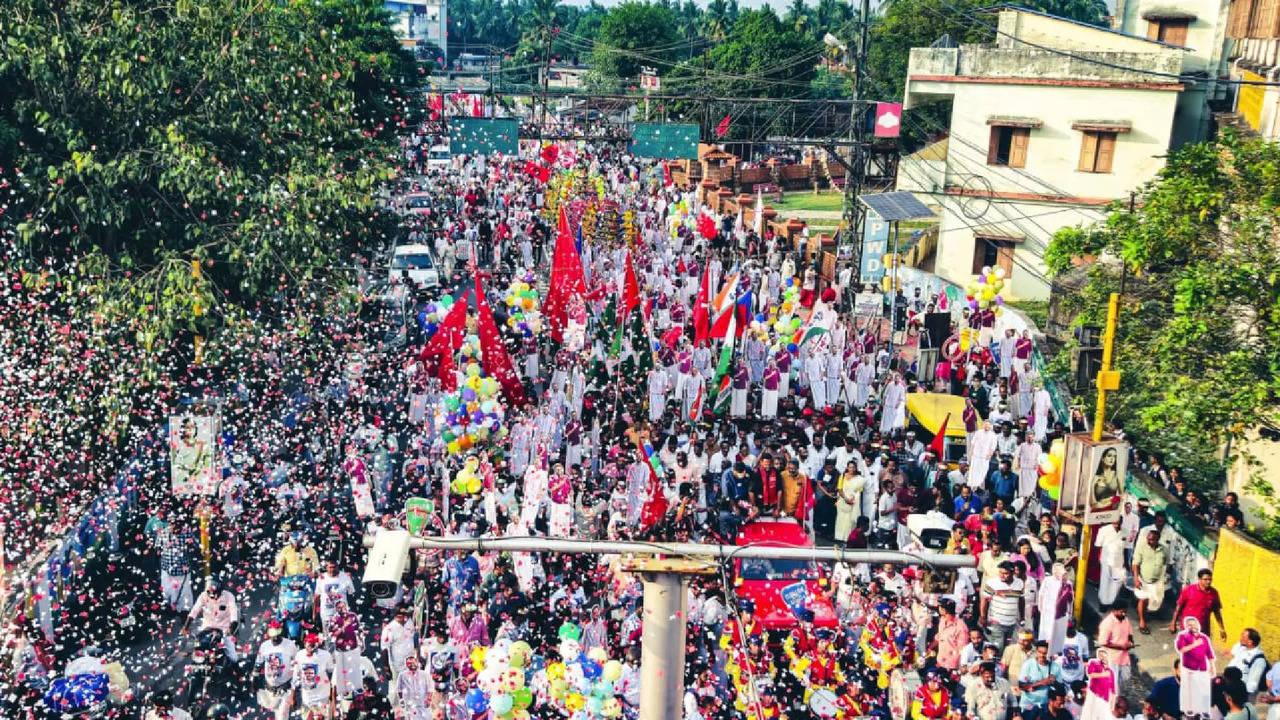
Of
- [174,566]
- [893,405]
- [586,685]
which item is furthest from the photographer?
[893,405]

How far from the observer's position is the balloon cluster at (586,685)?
27.4ft

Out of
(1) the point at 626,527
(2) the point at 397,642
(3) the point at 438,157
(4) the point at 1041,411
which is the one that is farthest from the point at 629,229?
(3) the point at 438,157

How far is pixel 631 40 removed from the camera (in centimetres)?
6147

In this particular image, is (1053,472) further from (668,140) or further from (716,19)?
(716,19)

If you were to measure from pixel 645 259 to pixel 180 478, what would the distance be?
13236mm

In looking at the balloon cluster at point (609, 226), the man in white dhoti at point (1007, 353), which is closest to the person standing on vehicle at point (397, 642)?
the man in white dhoti at point (1007, 353)

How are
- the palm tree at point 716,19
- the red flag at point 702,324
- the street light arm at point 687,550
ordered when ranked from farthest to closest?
the palm tree at point 716,19 → the red flag at point 702,324 → the street light arm at point 687,550

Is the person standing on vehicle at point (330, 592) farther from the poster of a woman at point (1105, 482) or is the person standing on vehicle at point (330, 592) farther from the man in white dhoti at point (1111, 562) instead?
the man in white dhoti at point (1111, 562)

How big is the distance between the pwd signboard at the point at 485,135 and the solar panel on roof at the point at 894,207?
646cm

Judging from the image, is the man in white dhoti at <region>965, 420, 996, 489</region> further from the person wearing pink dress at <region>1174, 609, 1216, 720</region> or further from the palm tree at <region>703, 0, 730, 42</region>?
the palm tree at <region>703, 0, 730, 42</region>

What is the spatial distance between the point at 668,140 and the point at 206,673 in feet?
52.2

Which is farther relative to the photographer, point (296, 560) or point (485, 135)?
point (485, 135)

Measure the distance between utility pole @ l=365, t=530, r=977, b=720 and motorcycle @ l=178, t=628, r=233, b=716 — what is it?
205 inches

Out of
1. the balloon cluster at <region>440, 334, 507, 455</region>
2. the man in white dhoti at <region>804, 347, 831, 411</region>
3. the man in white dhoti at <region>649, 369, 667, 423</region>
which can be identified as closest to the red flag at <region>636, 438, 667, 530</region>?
the balloon cluster at <region>440, 334, 507, 455</region>
